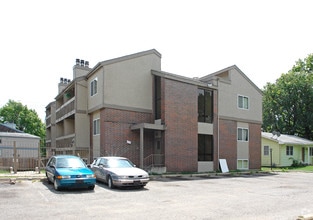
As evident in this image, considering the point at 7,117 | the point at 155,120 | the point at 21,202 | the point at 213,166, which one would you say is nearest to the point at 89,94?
the point at 155,120

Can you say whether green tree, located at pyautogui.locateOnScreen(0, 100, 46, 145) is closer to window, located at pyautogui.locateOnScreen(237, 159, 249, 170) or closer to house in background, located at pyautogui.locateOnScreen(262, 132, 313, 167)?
house in background, located at pyautogui.locateOnScreen(262, 132, 313, 167)

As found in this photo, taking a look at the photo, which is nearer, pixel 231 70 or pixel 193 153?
pixel 193 153

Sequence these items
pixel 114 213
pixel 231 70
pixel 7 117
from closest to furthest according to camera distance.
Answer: pixel 114 213, pixel 231 70, pixel 7 117

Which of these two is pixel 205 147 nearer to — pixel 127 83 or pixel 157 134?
pixel 157 134

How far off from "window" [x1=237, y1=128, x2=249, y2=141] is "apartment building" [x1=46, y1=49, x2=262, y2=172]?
0.38 meters

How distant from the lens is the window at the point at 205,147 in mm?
25319

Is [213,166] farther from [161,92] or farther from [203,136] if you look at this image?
[161,92]

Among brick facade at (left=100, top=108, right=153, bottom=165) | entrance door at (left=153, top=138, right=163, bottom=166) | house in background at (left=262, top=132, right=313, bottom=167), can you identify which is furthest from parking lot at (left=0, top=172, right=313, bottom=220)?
house in background at (left=262, top=132, right=313, bottom=167)

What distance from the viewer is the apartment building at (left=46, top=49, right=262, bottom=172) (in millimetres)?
21953

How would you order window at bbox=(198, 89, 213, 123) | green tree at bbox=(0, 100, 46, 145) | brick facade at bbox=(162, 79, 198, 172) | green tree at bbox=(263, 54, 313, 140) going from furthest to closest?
1. green tree at bbox=(0, 100, 46, 145)
2. green tree at bbox=(263, 54, 313, 140)
3. window at bbox=(198, 89, 213, 123)
4. brick facade at bbox=(162, 79, 198, 172)

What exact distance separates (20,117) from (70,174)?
6151cm

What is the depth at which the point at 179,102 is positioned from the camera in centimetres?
2355

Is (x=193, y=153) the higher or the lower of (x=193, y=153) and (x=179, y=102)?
the lower

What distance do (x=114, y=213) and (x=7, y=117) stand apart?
66.5 meters
